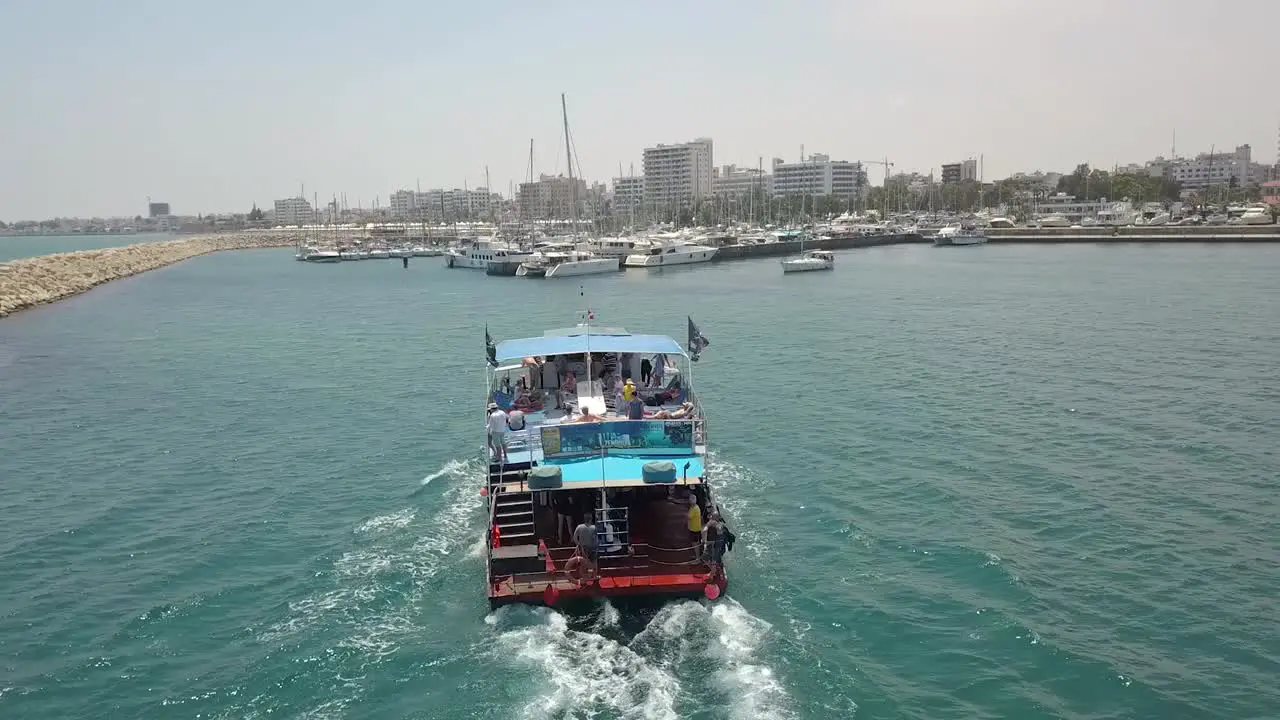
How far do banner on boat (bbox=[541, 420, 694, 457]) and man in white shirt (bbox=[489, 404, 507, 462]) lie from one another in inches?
46.9

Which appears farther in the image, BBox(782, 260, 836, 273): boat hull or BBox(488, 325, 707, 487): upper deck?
BBox(782, 260, 836, 273): boat hull

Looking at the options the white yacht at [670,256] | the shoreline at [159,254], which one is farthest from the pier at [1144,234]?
the white yacht at [670,256]

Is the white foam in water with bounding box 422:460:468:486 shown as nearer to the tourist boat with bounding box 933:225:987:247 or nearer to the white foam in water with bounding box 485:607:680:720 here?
the white foam in water with bounding box 485:607:680:720

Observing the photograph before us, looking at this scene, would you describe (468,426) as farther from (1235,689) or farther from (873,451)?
(1235,689)

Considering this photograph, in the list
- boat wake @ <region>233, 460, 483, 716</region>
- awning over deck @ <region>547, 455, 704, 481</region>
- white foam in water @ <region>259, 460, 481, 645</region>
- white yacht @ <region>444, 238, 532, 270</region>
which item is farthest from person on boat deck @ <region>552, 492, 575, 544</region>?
white yacht @ <region>444, 238, 532, 270</region>

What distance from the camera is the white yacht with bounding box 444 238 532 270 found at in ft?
371

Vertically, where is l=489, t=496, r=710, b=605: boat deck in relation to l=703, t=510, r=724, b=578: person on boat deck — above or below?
below

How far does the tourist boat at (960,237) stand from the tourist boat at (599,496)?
13126cm

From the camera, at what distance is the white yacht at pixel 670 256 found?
365 ft

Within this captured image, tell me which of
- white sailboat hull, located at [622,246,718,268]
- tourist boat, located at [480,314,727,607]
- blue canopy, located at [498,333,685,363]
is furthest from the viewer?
white sailboat hull, located at [622,246,718,268]

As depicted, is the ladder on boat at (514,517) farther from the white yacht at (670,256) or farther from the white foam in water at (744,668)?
the white yacht at (670,256)

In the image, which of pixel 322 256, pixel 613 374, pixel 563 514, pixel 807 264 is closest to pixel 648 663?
pixel 563 514

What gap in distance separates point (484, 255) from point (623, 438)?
10496cm

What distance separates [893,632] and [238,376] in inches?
1386
